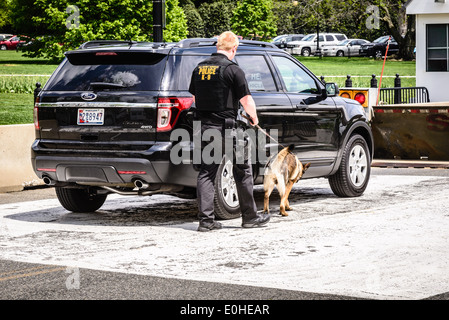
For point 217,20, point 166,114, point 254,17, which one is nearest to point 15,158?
point 166,114

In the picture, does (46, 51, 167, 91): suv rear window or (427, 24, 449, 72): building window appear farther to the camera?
(427, 24, 449, 72): building window

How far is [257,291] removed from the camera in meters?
6.36

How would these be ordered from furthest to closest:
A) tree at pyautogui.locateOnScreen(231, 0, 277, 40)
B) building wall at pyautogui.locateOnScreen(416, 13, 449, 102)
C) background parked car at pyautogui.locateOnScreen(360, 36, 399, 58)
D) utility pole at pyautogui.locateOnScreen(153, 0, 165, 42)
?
background parked car at pyautogui.locateOnScreen(360, 36, 399, 58), tree at pyautogui.locateOnScreen(231, 0, 277, 40), building wall at pyautogui.locateOnScreen(416, 13, 449, 102), utility pole at pyautogui.locateOnScreen(153, 0, 165, 42)

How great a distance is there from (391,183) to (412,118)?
277 centimetres

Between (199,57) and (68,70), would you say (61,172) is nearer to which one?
(68,70)

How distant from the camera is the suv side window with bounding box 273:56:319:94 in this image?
10602mm

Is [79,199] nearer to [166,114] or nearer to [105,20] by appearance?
[166,114]

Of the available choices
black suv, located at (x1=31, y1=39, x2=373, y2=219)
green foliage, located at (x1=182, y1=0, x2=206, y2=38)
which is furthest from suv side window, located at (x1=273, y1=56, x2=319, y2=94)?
green foliage, located at (x1=182, y1=0, x2=206, y2=38)

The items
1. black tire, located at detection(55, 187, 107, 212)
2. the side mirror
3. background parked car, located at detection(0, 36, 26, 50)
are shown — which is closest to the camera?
black tire, located at detection(55, 187, 107, 212)

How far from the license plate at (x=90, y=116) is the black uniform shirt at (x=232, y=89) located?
1007 millimetres

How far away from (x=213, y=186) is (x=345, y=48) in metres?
62.1

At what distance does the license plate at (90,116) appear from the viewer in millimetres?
9164

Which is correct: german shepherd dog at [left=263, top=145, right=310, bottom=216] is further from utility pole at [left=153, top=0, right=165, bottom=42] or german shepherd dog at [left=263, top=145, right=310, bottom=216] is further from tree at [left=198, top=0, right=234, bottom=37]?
tree at [left=198, top=0, right=234, bottom=37]

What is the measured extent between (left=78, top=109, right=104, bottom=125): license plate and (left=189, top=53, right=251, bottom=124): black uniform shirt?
39.6 inches
